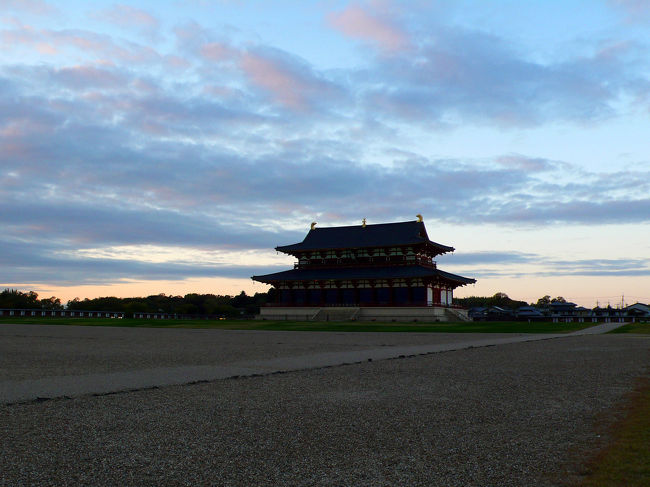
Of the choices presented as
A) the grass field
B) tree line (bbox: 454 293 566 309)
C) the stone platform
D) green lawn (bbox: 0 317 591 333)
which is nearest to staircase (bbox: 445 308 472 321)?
the stone platform

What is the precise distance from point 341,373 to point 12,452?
8767 mm

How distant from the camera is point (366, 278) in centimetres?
7319

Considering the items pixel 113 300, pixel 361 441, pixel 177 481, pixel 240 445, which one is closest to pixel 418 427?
pixel 361 441

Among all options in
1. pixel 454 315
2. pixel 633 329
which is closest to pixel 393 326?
pixel 633 329

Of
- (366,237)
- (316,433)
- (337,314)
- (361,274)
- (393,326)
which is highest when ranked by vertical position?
(366,237)

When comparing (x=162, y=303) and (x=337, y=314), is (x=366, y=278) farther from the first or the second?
(x=162, y=303)

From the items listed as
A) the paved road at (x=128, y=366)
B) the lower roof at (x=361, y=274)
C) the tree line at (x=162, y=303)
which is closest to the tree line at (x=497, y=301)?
the tree line at (x=162, y=303)

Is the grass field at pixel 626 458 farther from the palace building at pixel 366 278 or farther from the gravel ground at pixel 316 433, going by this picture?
the palace building at pixel 366 278

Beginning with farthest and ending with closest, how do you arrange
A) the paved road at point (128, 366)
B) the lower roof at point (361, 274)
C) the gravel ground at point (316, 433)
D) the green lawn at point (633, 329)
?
the lower roof at point (361, 274) → the green lawn at point (633, 329) → the paved road at point (128, 366) → the gravel ground at point (316, 433)

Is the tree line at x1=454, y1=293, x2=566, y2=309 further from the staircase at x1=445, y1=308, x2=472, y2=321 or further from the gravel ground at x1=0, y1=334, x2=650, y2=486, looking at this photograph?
the gravel ground at x1=0, y1=334, x2=650, y2=486

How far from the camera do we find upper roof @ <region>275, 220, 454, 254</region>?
7800cm

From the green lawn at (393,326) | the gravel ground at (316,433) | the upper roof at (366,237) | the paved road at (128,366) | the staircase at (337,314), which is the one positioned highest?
the upper roof at (366,237)

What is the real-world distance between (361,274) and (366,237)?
29.0 ft

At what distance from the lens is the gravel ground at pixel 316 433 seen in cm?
572
